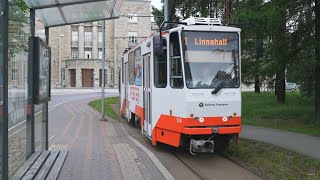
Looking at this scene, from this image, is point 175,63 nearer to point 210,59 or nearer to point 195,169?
point 210,59

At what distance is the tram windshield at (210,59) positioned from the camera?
10.7 meters

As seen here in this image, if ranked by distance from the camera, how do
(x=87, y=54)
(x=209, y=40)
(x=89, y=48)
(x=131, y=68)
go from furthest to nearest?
(x=87, y=54), (x=89, y=48), (x=131, y=68), (x=209, y=40)

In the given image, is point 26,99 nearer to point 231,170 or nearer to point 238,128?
point 231,170

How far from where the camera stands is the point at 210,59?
10.9 m

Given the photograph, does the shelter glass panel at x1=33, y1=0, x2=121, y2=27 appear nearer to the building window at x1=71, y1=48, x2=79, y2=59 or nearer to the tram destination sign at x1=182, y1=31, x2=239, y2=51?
the tram destination sign at x1=182, y1=31, x2=239, y2=51

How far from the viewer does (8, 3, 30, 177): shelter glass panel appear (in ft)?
20.0

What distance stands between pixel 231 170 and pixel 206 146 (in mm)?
997

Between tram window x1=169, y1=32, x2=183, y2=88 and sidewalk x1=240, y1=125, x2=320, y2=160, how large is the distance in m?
3.37

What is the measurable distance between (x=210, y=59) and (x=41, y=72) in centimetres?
420

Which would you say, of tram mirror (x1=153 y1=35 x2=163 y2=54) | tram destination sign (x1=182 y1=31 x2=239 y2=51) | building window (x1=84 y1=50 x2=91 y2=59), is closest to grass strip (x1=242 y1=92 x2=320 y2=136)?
tram destination sign (x1=182 y1=31 x2=239 y2=51)

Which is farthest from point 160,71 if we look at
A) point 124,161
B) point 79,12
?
point 124,161

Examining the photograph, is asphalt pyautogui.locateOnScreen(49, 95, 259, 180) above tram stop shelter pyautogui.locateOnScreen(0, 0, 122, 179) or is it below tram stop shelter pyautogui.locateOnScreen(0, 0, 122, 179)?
below

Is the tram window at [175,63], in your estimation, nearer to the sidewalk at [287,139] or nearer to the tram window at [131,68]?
the sidewalk at [287,139]

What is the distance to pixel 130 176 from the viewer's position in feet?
27.4
